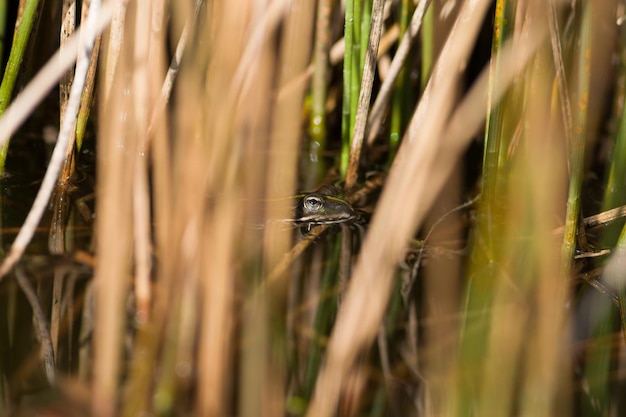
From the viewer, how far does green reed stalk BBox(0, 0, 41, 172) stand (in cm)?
278

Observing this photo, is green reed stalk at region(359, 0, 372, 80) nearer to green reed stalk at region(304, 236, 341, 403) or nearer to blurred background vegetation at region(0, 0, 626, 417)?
blurred background vegetation at region(0, 0, 626, 417)

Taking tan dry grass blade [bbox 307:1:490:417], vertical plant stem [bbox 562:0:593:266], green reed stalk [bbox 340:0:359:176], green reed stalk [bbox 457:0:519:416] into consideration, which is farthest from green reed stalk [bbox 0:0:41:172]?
vertical plant stem [bbox 562:0:593:266]

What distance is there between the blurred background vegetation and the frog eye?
22mm

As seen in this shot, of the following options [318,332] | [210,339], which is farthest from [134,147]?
[318,332]

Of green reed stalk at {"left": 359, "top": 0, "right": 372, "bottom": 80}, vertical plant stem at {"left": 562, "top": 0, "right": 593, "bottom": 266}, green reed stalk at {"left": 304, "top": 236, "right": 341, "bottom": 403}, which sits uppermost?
green reed stalk at {"left": 359, "top": 0, "right": 372, "bottom": 80}

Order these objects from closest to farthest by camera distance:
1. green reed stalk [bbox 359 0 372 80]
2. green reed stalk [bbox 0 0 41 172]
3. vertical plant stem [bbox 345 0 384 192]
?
green reed stalk [bbox 0 0 41 172] → vertical plant stem [bbox 345 0 384 192] → green reed stalk [bbox 359 0 372 80]

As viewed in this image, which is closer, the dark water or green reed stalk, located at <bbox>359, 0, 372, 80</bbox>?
the dark water

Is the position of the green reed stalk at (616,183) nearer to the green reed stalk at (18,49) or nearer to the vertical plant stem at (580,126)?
the vertical plant stem at (580,126)

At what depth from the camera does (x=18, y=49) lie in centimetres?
287

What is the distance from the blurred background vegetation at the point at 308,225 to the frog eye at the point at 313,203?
2 centimetres

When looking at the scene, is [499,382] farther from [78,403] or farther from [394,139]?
[394,139]

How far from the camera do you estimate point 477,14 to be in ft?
7.71

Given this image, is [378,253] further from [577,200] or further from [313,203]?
[313,203]

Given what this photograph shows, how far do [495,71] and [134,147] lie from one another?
1.34 m
